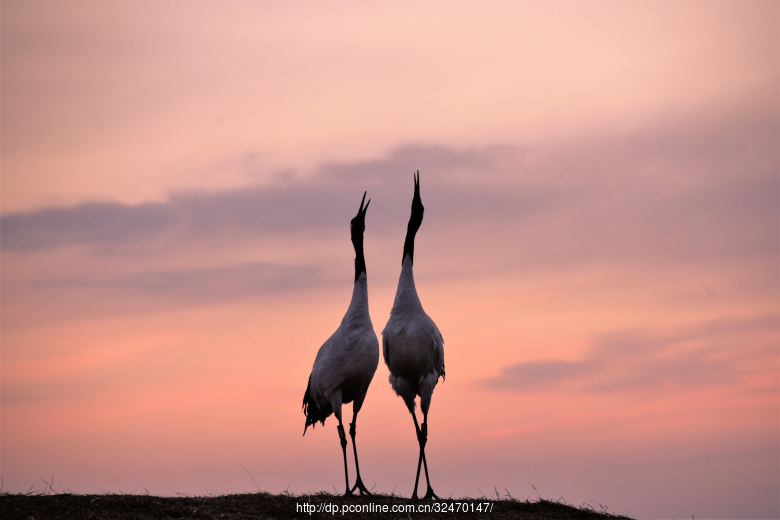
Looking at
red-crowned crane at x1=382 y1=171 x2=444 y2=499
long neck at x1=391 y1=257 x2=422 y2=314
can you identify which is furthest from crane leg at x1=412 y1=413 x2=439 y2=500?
long neck at x1=391 y1=257 x2=422 y2=314

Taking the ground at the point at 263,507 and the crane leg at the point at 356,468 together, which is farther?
the crane leg at the point at 356,468

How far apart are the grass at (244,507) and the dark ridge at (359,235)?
14.9ft

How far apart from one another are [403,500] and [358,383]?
258cm

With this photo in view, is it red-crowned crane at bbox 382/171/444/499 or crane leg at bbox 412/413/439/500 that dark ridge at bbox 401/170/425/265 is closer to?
red-crowned crane at bbox 382/171/444/499

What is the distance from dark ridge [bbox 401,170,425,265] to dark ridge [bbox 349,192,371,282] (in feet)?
2.97

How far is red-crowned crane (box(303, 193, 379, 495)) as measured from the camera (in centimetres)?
1484

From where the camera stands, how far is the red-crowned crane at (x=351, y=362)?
1484cm

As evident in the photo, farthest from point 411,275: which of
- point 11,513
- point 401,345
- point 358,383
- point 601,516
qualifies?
point 11,513

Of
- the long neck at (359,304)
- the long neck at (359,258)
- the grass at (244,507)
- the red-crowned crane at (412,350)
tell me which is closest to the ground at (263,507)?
the grass at (244,507)

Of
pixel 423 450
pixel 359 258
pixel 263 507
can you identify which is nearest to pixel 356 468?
pixel 423 450

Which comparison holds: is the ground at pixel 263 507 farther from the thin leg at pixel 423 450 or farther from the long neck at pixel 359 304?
the long neck at pixel 359 304

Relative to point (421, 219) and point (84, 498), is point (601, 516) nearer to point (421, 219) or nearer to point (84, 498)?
point (421, 219)

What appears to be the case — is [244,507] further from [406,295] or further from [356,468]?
[406,295]

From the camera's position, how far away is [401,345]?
578 inches
